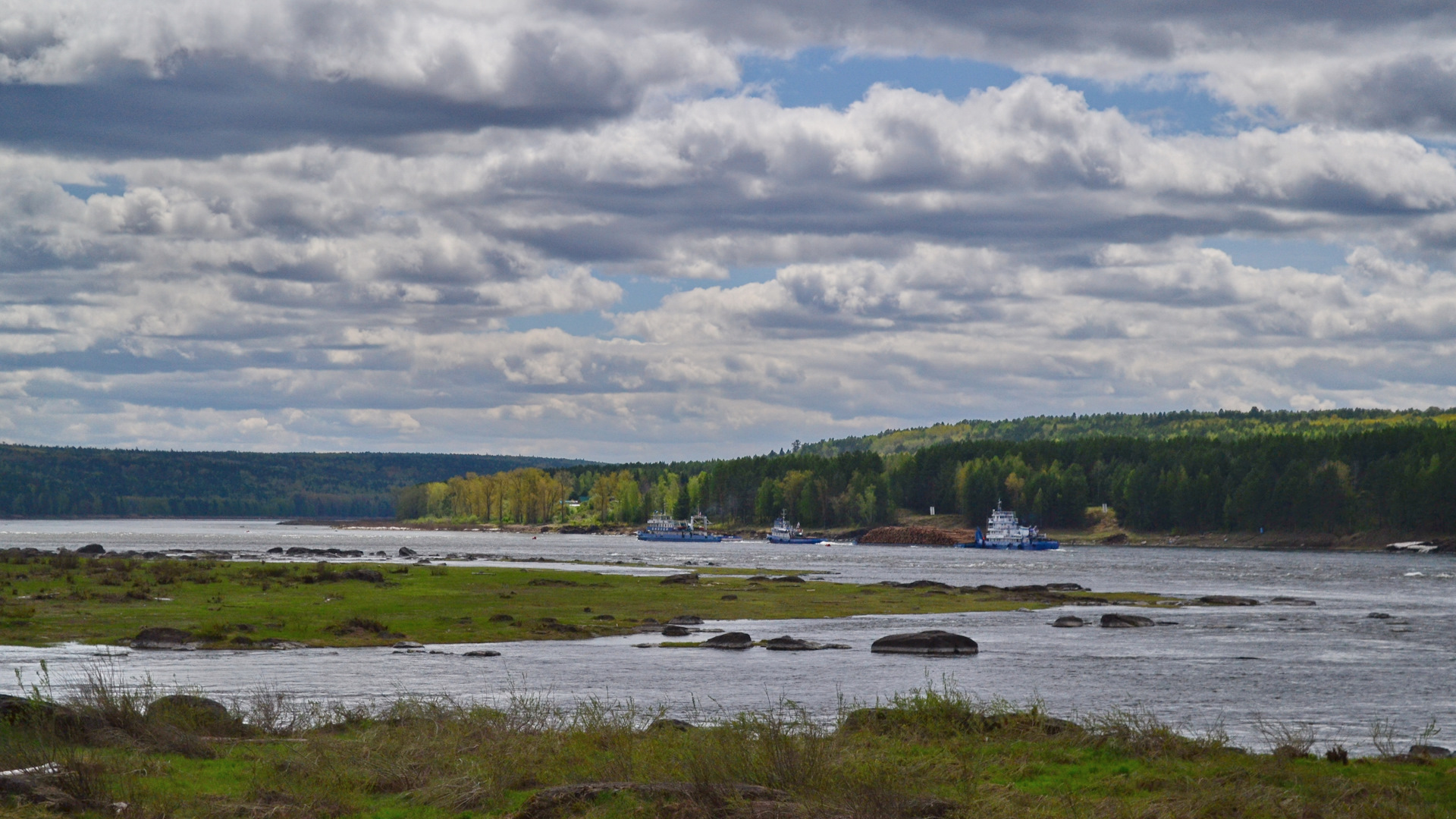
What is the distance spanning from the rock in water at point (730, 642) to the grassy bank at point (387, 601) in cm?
734

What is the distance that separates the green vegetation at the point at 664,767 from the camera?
63.7 feet

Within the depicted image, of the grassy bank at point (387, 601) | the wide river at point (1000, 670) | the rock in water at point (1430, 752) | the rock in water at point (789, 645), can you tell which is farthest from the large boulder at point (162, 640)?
the rock in water at point (1430, 752)

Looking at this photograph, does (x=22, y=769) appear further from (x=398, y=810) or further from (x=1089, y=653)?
(x=1089, y=653)

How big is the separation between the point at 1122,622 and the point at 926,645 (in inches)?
781

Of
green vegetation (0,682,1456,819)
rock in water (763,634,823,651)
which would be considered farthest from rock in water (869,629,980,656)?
green vegetation (0,682,1456,819)

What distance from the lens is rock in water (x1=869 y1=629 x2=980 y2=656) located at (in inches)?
2131

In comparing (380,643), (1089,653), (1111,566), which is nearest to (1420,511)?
(1111,566)

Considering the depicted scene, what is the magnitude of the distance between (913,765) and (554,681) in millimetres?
21460

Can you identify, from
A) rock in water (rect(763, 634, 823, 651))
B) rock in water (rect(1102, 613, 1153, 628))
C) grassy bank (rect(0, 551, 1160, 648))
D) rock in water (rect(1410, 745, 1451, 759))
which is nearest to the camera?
rock in water (rect(1410, 745, 1451, 759))

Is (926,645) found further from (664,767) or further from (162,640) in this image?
(664,767)

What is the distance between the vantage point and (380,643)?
5494cm

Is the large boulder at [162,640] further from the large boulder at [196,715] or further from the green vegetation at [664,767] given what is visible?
the large boulder at [196,715]

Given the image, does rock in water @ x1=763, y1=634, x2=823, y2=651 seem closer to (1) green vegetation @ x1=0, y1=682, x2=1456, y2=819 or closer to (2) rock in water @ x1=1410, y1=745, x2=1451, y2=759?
(1) green vegetation @ x1=0, y1=682, x2=1456, y2=819

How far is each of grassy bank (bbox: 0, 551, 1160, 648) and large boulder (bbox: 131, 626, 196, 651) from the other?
2.66 ft
